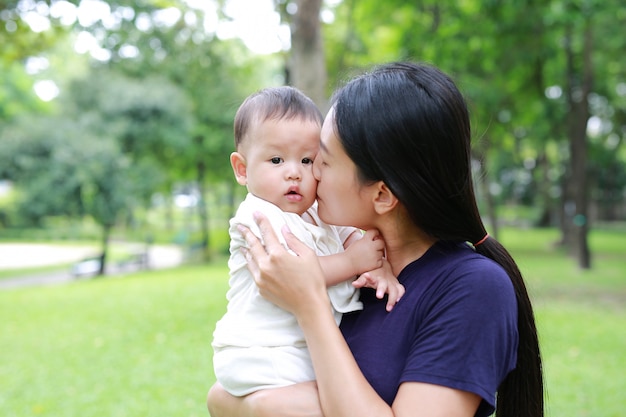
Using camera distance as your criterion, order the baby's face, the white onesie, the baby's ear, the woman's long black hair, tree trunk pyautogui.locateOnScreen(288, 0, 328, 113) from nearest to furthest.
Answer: the woman's long black hair → the white onesie → the baby's face → the baby's ear → tree trunk pyautogui.locateOnScreen(288, 0, 328, 113)

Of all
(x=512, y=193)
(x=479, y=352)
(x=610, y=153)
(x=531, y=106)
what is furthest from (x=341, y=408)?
(x=512, y=193)

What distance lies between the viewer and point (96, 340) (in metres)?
8.79

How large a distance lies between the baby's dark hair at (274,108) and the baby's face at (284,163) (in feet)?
0.07

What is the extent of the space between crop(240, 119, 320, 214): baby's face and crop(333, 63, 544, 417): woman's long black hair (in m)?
0.30

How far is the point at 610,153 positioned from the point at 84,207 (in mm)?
20357

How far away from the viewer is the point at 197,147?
72.1 feet

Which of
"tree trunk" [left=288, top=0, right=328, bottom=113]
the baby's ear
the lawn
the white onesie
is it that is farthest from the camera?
"tree trunk" [left=288, top=0, right=328, bottom=113]

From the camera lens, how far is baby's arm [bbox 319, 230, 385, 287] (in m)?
1.69

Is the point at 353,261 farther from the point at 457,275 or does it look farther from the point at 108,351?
the point at 108,351

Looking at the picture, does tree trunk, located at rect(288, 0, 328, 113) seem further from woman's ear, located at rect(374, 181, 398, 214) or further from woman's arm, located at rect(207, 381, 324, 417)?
woman's arm, located at rect(207, 381, 324, 417)

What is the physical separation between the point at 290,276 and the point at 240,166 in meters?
0.63

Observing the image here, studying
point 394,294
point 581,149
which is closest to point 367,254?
point 394,294

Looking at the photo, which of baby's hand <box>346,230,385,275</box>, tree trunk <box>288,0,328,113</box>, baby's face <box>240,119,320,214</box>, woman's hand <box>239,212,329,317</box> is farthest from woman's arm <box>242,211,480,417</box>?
tree trunk <box>288,0,328,113</box>

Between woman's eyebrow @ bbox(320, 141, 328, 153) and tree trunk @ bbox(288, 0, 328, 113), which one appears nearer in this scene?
woman's eyebrow @ bbox(320, 141, 328, 153)
